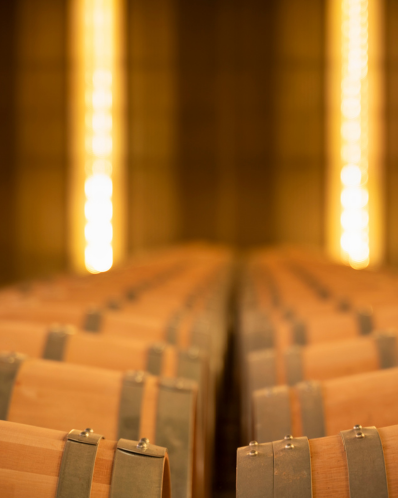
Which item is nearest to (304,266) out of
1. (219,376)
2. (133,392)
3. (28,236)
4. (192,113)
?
(219,376)

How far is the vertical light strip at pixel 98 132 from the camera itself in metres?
8.86

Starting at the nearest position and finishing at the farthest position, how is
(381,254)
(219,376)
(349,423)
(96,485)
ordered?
(96,485) < (349,423) < (219,376) < (381,254)

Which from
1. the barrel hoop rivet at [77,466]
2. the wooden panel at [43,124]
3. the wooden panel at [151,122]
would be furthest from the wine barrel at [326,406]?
the wooden panel at [43,124]

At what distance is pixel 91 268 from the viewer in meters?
8.92

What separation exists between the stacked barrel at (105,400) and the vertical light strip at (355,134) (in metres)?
7.01

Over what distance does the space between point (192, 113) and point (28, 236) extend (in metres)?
3.46

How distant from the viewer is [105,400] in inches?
50.0

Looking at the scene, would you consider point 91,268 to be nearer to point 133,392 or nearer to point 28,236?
point 28,236

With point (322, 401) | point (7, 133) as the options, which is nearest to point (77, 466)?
point (322, 401)

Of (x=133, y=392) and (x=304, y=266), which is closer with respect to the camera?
(x=133, y=392)

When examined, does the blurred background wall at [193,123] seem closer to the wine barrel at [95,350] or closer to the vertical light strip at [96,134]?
the vertical light strip at [96,134]

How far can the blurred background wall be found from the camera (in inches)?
349

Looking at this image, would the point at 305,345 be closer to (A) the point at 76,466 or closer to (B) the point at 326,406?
(B) the point at 326,406

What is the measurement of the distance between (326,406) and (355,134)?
8215 millimetres
